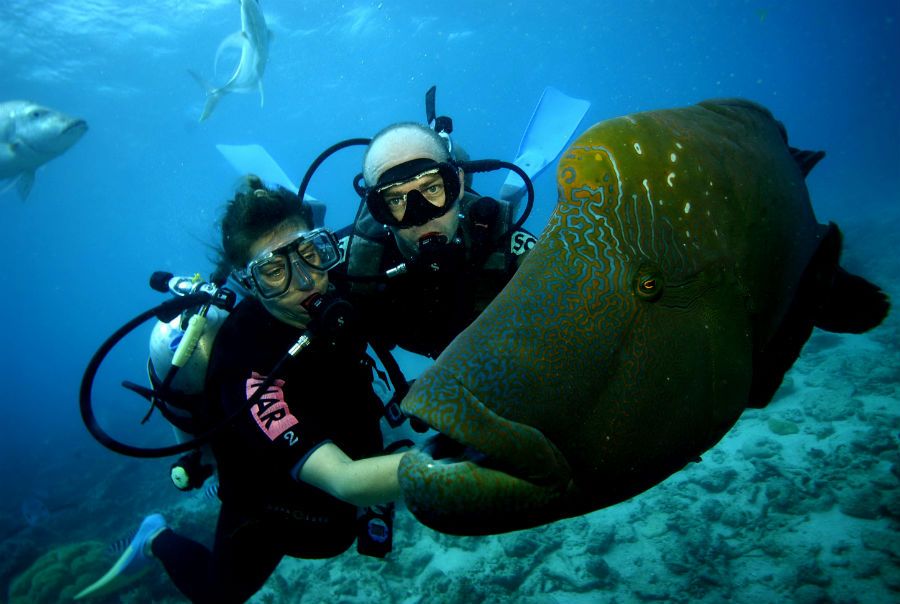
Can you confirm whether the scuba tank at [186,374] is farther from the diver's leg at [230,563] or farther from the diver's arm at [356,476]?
the diver's arm at [356,476]

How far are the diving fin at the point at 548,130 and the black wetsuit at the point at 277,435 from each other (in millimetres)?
4318

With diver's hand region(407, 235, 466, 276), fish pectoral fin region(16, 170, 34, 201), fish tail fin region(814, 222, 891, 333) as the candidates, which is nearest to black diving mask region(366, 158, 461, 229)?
diver's hand region(407, 235, 466, 276)

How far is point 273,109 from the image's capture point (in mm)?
44781

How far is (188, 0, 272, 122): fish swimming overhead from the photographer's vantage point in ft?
24.9

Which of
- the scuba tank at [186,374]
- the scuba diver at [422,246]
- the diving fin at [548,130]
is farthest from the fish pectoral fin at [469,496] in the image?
the diving fin at [548,130]

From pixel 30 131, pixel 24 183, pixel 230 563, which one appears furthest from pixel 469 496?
pixel 24 183

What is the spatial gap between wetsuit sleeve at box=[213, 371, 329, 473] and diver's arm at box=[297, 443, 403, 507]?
0.30ft

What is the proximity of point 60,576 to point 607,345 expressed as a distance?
42.0 ft

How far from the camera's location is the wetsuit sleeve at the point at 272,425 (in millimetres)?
2211

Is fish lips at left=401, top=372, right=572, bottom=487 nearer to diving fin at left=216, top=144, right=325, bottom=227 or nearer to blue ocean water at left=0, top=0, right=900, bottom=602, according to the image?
blue ocean water at left=0, top=0, right=900, bottom=602

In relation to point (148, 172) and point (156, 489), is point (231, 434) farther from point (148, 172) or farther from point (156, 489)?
point (148, 172)

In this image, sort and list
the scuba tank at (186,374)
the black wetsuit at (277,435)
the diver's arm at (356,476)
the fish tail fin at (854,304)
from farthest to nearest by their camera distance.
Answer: the scuba tank at (186,374) → the black wetsuit at (277,435) → the fish tail fin at (854,304) → the diver's arm at (356,476)

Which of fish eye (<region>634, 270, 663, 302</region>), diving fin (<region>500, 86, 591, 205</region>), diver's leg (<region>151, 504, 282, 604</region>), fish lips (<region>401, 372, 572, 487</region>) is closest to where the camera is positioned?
fish lips (<region>401, 372, 572, 487</region>)

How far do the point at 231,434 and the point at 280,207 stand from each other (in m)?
1.70
